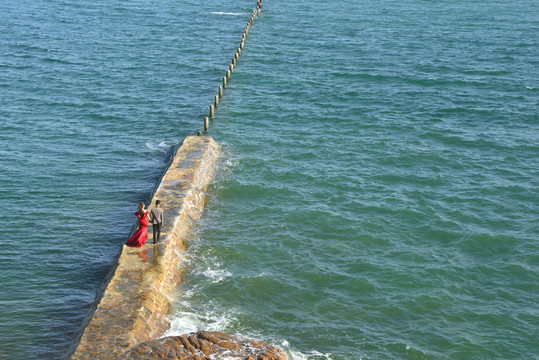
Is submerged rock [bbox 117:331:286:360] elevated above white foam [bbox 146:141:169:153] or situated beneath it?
elevated above

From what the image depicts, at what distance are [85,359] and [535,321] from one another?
16019 millimetres

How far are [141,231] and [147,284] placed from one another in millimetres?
2879

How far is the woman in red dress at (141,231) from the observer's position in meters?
25.0

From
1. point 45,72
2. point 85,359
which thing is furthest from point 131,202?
point 45,72

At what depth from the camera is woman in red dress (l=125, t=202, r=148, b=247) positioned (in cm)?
2505

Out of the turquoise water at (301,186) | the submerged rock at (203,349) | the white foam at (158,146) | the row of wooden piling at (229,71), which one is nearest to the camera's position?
the submerged rock at (203,349)

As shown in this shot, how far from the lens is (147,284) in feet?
75.1

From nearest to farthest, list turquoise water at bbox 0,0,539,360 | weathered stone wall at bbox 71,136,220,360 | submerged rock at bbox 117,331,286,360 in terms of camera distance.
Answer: submerged rock at bbox 117,331,286,360 → weathered stone wall at bbox 71,136,220,360 → turquoise water at bbox 0,0,539,360

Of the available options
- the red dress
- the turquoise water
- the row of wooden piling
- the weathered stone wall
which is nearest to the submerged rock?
the weathered stone wall

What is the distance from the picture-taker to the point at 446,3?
9281 centimetres

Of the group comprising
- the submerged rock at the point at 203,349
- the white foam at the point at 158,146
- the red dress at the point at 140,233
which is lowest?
the white foam at the point at 158,146

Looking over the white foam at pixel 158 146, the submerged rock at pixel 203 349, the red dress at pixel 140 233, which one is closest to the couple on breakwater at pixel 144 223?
the red dress at pixel 140 233

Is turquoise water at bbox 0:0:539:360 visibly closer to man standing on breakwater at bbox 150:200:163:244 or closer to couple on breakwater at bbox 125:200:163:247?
man standing on breakwater at bbox 150:200:163:244

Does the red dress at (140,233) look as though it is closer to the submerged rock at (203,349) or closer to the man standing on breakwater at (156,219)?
the man standing on breakwater at (156,219)
